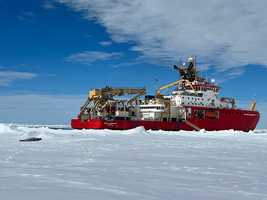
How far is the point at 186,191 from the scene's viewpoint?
566 centimetres

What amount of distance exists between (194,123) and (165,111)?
367 centimetres

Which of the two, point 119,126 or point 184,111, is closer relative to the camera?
point 119,126

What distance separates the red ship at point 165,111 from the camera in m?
41.6

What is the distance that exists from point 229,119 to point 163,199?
4156 cm

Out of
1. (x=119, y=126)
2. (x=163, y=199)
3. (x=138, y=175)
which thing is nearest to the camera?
(x=163, y=199)

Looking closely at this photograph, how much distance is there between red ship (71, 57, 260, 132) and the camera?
41.6 m

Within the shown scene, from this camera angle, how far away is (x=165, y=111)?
43.8 meters

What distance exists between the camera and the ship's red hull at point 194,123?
40500 millimetres

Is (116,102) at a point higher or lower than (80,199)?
higher

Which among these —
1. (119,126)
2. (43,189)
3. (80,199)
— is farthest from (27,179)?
(119,126)

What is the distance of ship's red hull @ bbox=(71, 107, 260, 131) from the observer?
40.5m

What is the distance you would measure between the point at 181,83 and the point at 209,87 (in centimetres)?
376

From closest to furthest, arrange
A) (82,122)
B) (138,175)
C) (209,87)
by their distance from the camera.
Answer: (138,175), (82,122), (209,87)

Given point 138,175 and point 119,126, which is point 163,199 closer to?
point 138,175
